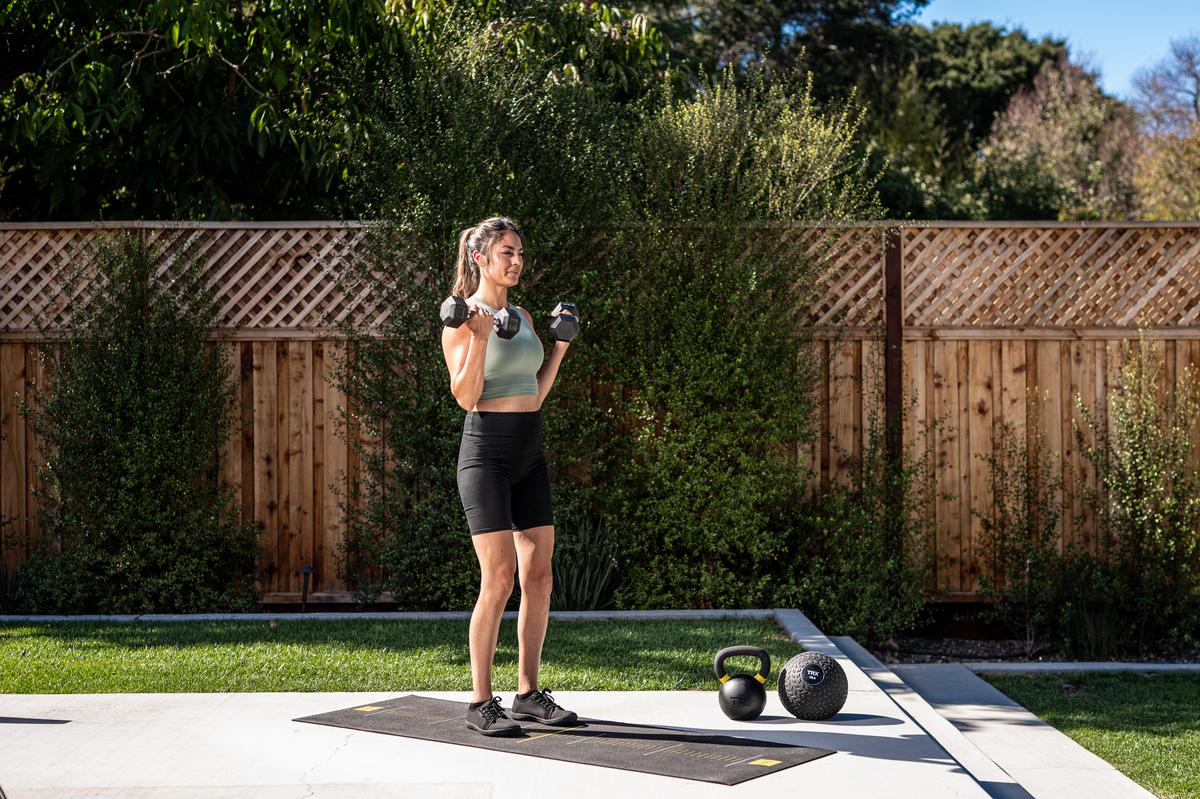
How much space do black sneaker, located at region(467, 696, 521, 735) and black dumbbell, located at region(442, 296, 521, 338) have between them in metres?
1.25

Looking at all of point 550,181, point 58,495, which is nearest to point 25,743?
point 58,495

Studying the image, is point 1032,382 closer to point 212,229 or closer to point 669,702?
point 669,702

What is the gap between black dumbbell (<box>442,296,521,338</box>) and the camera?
3762mm

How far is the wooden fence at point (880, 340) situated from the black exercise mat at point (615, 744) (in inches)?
Answer: 137

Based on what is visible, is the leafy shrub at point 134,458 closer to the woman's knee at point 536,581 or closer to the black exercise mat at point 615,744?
the black exercise mat at point 615,744

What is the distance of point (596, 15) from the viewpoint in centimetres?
970

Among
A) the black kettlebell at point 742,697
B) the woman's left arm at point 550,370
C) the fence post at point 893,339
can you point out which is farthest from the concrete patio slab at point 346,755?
the fence post at point 893,339

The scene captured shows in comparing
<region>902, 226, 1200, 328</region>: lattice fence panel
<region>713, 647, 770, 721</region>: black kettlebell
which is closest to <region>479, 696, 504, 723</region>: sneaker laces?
<region>713, 647, 770, 721</region>: black kettlebell

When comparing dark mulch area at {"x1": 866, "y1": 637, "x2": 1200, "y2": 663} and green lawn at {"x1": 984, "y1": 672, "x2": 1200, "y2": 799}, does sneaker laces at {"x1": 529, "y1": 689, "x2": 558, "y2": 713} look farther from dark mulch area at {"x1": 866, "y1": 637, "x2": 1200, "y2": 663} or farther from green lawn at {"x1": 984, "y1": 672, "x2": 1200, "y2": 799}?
dark mulch area at {"x1": 866, "y1": 637, "x2": 1200, "y2": 663}

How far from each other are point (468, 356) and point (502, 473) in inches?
16.2

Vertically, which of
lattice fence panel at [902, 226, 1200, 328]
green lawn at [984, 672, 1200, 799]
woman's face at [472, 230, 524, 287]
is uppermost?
lattice fence panel at [902, 226, 1200, 328]

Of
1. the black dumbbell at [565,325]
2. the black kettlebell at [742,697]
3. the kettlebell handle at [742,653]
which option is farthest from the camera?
the kettlebell handle at [742,653]

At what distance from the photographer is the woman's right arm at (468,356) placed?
3.92 meters

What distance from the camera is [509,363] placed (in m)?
4.07
